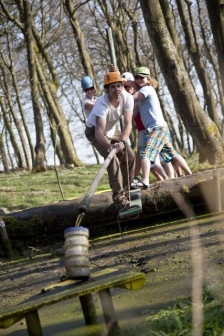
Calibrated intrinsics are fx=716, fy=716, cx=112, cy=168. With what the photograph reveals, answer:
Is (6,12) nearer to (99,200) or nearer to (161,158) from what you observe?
(161,158)

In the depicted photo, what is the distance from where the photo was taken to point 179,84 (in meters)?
13.2

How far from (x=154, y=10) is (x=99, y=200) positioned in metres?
4.62

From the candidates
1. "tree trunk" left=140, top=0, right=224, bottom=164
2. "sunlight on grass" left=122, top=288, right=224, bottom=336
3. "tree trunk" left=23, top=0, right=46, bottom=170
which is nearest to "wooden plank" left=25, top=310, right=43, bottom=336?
"sunlight on grass" left=122, top=288, right=224, bottom=336

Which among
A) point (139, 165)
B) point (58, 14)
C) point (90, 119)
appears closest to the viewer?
point (90, 119)

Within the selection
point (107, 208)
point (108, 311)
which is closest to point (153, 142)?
point (107, 208)

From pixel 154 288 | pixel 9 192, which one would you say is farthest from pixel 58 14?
pixel 154 288

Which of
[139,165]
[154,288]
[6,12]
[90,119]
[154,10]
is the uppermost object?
[6,12]

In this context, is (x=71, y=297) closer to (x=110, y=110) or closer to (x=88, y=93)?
(x=110, y=110)

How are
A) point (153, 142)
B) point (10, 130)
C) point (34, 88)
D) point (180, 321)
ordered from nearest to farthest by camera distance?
Answer: point (180, 321)
point (153, 142)
point (34, 88)
point (10, 130)

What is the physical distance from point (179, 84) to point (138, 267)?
269 inches

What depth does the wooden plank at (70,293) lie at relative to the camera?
14.0ft

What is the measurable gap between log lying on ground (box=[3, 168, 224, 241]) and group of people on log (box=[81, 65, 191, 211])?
0.39m

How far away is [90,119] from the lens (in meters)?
9.02

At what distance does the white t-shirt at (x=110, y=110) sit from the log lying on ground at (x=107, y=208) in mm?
1466
